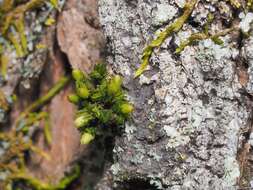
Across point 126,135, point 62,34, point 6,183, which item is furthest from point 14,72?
point 126,135

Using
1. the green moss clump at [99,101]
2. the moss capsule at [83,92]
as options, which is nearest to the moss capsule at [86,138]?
the green moss clump at [99,101]

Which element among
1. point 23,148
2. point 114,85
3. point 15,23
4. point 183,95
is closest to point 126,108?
point 114,85

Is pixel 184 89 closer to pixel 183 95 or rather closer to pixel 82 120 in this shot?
pixel 183 95

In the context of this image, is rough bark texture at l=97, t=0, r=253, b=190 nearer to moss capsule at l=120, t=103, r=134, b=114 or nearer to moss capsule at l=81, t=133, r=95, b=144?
moss capsule at l=120, t=103, r=134, b=114

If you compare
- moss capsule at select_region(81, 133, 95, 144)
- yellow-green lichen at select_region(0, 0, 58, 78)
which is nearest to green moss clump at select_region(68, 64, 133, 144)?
moss capsule at select_region(81, 133, 95, 144)

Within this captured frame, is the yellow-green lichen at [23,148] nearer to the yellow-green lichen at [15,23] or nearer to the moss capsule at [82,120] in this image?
the yellow-green lichen at [15,23]

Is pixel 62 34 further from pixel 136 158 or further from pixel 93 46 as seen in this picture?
pixel 136 158

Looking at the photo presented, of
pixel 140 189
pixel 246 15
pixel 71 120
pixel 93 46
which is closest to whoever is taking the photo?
pixel 246 15
